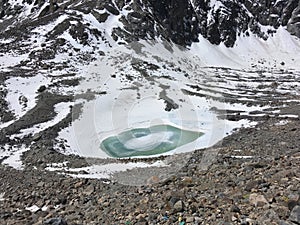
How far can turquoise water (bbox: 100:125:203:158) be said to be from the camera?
93.2 ft

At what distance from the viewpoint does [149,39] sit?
8788 cm

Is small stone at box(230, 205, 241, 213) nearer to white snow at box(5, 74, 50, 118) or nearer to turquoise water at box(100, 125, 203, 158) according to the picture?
turquoise water at box(100, 125, 203, 158)

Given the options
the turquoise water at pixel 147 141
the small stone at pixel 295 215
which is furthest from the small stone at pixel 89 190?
the turquoise water at pixel 147 141

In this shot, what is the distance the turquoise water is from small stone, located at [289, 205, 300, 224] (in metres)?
19.6

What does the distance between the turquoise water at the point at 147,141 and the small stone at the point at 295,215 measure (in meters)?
19.6

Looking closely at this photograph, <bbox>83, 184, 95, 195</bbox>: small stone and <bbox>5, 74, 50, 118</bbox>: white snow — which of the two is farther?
<bbox>5, 74, 50, 118</bbox>: white snow

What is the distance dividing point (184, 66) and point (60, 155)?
61530 mm

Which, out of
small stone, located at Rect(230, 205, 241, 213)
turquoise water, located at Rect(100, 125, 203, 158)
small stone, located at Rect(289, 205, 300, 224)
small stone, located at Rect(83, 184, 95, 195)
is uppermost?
small stone, located at Rect(289, 205, 300, 224)

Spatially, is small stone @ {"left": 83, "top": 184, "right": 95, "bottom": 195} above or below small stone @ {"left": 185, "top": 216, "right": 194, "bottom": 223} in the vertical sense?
below

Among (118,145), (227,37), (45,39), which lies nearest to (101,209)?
(118,145)

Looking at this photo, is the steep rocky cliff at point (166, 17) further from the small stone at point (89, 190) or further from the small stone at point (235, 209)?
the small stone at point (235, 209)

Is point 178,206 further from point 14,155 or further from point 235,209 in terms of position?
point 14,155

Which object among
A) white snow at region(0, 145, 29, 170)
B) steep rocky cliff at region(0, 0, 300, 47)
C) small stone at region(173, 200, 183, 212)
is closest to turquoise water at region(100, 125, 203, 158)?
white snow at region(0, 145, 29, 170)

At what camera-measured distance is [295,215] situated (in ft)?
26.1
